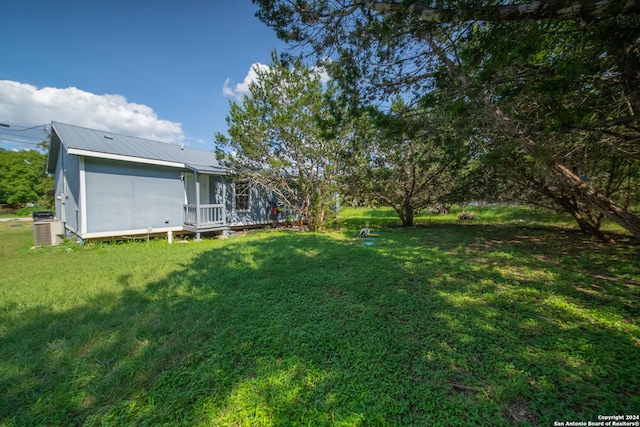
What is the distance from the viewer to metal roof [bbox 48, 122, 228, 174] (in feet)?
24.5

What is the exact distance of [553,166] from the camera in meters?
4.25

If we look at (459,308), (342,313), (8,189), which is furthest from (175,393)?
(8,189)

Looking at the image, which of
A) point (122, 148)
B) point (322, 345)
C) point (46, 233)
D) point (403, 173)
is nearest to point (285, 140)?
point (403, 173)

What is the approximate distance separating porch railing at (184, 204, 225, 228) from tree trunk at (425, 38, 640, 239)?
863cm

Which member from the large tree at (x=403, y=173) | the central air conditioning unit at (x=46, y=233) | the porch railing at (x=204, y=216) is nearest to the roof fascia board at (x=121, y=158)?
the porch railing at (x=204, y=216)

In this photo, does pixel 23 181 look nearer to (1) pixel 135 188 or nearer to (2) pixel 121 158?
(1) pixel 135 188

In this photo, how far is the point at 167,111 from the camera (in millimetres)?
13438

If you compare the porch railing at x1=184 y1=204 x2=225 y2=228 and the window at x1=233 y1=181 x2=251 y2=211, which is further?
the window at x1=233 y1=181 x2=251 y2=211

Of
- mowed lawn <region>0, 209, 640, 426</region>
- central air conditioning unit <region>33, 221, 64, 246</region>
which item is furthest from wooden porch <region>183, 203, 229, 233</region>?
mowed lawn <region>0, 209, 640, 426</region>

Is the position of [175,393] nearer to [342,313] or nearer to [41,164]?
[342,313]

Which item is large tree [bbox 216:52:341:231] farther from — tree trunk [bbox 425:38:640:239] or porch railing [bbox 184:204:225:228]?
tree trunk [bbox 425:38:640:239]

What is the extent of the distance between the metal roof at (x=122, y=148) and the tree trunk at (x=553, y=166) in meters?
8.32

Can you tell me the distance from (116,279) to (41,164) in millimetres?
31045

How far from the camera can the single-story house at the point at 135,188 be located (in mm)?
7602
